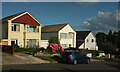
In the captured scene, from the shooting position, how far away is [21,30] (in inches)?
1347

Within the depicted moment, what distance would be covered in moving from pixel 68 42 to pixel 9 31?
19132 mm

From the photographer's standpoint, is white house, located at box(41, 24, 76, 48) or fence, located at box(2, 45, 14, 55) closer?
fence, located at box(2, 45, 14, 55)

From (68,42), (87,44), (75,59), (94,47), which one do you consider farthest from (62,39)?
(75,59)

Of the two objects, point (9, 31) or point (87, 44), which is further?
point (87, 44)

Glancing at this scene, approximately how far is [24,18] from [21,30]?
247cm

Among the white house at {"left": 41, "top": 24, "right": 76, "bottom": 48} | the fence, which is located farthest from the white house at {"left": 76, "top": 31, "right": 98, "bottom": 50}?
the fence

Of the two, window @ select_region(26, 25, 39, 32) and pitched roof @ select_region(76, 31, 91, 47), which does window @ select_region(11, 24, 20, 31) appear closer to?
window @ select_region(26, 25, 39, 32)

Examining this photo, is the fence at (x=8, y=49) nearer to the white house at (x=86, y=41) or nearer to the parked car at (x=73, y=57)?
the parked car at (x=73, y=57)

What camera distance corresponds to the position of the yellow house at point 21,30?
32.3 metres

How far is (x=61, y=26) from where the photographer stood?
46062 mm

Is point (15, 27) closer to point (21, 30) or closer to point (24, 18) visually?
point (21, 30)

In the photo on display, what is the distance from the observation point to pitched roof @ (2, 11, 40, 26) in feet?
109

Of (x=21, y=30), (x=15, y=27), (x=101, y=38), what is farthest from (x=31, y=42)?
(x=101, y=38)

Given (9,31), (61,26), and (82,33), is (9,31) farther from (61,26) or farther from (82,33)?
(82,33)
